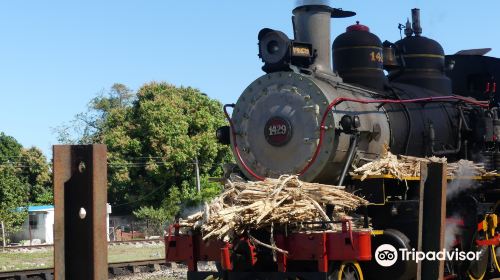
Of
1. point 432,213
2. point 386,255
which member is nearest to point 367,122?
point 386,255

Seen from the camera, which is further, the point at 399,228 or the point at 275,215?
the point at 399,228

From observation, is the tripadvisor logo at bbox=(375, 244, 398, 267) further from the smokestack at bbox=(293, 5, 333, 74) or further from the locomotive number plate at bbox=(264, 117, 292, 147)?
the smokestack at bbox=(293, 5, 333, 74)

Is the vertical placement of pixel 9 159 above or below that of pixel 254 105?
above

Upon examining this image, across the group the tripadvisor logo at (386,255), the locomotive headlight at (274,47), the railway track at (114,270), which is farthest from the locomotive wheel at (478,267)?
the railway track at (114,270)

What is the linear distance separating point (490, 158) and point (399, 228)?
2.86 meters

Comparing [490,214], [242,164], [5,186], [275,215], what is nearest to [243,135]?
[242,164]

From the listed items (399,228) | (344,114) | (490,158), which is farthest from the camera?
(490,158)

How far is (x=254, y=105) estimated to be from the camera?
890 cm

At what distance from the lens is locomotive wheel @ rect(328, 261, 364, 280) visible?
726 centimetres

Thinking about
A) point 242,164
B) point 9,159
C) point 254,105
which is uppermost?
point 9,159

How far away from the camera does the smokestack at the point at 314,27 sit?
30.5 ft

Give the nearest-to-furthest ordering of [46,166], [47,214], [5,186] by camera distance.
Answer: [5,186] → [47,214] → [46,166]

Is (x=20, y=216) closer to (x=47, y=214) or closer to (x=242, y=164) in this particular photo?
(x=47, y=214)

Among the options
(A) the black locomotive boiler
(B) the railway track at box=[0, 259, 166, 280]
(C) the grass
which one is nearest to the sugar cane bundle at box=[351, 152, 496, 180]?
(A) the black locomotive boiler
